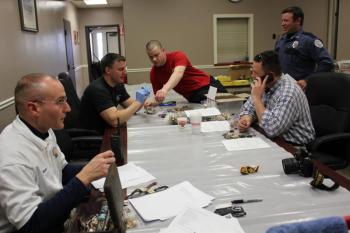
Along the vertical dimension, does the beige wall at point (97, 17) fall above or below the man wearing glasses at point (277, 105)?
above

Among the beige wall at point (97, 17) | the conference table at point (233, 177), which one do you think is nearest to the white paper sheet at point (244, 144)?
the conference table at point (233, 177)

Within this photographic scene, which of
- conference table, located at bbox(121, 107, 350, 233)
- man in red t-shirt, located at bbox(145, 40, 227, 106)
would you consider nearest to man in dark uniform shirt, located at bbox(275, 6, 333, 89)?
man in red t-shirt, located at bbox(145, 40, 227, 106)

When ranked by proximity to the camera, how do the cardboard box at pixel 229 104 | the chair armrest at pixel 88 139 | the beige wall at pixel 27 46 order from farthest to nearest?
the beige wall at pixel 27 46
the cardboard box at pixel 229 104
the chair armrest at pixel 88 139

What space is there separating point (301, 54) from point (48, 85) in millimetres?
2656

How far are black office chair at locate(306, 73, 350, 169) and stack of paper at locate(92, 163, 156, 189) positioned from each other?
3.73 ft

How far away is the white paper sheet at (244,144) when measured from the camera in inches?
72.5

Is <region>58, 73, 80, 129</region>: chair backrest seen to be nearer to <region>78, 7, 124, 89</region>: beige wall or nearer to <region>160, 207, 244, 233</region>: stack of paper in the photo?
<region>160, 207, 244, 233</region>: stack of paper

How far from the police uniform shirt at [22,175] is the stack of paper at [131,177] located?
0.66 feet

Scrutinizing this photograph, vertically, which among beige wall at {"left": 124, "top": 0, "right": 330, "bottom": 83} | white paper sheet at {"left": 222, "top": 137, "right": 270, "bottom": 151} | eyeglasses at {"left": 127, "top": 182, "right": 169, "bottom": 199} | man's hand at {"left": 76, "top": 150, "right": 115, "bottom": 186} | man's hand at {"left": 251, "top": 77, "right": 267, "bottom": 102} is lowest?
eyeglasses at {"left": 127, "top": 182, "right": 169, "bottom": 199}

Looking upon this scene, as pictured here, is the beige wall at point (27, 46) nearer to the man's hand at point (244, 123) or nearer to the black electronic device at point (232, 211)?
the man's hand at point (244, 123)

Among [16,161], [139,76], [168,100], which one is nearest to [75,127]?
[168,100]

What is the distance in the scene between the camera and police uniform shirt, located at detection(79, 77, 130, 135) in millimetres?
2568

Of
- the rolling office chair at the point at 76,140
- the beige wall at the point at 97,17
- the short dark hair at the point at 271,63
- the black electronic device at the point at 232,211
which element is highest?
the beige wall at the point at 97,17

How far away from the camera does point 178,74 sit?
3082 millimetres
